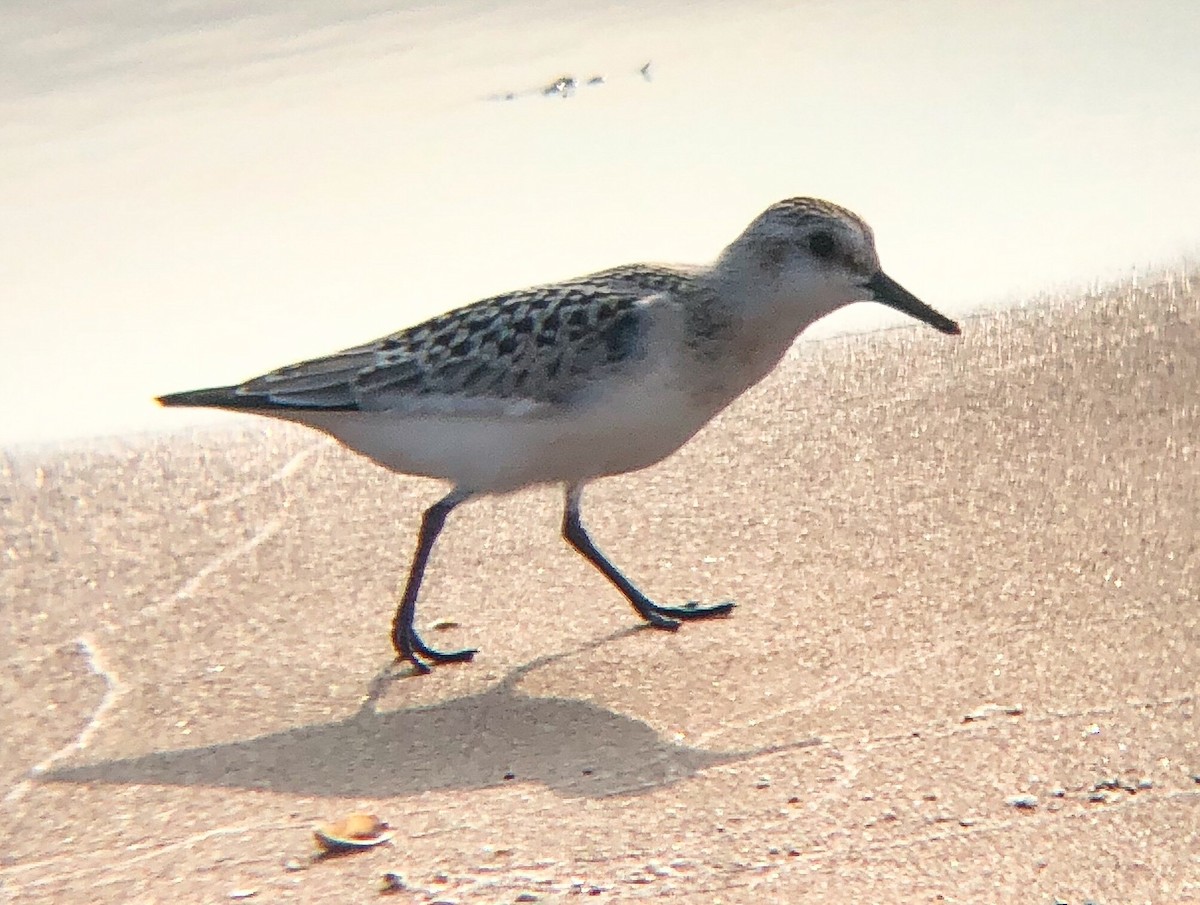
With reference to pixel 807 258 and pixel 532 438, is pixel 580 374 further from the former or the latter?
pixel 807 258

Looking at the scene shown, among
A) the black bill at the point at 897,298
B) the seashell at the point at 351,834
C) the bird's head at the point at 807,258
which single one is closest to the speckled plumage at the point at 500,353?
the bird's head at the point at 807,258

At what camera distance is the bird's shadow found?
149 inches

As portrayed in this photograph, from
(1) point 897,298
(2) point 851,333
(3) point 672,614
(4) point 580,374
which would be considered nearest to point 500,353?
(4) point 580,374

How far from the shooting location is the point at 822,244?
464cm

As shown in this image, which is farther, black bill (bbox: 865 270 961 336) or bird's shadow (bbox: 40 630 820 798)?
black bill (bbox: 865 270 961 336)

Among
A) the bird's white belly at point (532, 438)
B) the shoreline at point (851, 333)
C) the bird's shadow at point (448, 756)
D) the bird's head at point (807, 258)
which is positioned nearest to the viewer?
the bird's shadow at point (448, 756)

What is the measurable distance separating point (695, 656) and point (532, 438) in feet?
2.12

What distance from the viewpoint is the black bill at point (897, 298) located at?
472 cm

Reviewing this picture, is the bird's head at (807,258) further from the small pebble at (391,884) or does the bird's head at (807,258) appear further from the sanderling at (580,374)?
the small pebble at (391,884)

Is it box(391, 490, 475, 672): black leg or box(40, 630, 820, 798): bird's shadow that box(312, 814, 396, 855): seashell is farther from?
box(391, 490, 475, 672): black leg

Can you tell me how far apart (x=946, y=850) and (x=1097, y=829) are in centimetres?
27

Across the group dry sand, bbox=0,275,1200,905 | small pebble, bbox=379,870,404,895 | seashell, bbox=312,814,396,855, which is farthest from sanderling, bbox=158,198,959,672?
small pebble, bbox=379,870,404,895

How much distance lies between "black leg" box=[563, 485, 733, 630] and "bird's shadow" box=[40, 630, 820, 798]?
1.58 ft

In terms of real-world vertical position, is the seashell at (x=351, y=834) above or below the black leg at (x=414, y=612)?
below
